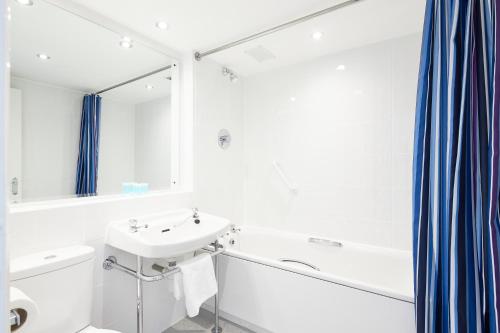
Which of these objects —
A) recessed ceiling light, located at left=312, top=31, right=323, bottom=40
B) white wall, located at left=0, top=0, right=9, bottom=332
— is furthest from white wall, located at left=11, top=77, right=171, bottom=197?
white wall, located at left=0, top=0, right=9, bottom=332

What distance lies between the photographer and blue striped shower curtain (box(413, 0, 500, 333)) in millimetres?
1031

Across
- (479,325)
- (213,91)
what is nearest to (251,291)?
(479,325)

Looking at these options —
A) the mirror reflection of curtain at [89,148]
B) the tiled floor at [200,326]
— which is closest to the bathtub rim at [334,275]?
the tiled floor at [200,326]

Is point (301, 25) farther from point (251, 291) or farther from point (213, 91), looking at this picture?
point (251, 291)

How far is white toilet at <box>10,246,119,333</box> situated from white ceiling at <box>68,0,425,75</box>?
1511 millimetres

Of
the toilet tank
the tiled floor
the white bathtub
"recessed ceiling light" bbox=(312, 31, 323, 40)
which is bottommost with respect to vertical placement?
the tiled floor

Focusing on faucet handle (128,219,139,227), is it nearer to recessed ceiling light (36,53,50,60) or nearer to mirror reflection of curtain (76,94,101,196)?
mirror reflection of curtain (76,94,101,196)

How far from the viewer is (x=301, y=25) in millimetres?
1920

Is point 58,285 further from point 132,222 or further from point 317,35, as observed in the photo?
point 317,35

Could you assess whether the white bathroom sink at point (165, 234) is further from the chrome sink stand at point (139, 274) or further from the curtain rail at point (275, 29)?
the curtain rail at point (275, 29)

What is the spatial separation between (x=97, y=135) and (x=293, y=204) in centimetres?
185

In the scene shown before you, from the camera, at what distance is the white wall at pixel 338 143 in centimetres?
214

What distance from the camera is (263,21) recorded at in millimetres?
1892

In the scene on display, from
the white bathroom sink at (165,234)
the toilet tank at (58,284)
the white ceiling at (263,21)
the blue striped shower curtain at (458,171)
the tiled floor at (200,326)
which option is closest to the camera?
the blue striped shower curtain at (458,171)
